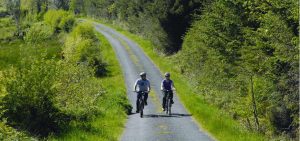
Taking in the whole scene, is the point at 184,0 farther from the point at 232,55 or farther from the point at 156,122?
the point at 156,122

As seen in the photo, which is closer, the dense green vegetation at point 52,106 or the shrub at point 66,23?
the dense green vegetation at point 52,106

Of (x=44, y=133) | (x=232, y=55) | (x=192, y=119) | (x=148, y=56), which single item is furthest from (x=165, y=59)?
(x=44, y=133)

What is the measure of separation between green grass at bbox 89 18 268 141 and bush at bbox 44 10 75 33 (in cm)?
3415

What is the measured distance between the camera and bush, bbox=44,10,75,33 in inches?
3223

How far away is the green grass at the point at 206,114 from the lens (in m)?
16.0

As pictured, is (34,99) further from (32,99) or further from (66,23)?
(66,23)

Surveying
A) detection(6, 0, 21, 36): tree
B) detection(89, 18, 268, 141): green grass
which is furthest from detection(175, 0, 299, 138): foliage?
detection(6, 0, 21, 36): tree

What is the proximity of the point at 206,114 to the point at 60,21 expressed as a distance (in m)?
69.7

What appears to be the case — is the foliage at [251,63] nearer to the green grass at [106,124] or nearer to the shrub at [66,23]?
the green grass at [106,124]

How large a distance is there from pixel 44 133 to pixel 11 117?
1.29m

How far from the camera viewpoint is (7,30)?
90688 millimetres

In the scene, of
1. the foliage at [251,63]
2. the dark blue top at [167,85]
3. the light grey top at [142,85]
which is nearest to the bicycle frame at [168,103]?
the dark blue top at [167,85]

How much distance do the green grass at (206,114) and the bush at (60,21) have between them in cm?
3415

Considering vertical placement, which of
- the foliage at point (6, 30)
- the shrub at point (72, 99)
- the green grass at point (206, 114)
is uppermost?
the shrub at point (72, 99)
